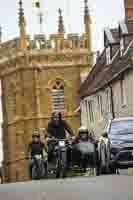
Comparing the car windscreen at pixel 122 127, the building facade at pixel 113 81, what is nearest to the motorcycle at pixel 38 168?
the car windscreen at pixel 122 127

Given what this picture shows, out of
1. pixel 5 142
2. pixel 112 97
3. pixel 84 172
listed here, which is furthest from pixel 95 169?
pixel 5 142

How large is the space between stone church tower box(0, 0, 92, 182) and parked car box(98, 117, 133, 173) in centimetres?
5010

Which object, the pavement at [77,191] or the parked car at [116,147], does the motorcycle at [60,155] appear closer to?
the parked car at [116,147]

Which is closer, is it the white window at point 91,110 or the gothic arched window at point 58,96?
the white window at point 91,110

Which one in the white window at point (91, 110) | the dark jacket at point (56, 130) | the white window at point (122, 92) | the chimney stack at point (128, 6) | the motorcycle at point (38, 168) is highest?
the chimney stack at point (128, 6)

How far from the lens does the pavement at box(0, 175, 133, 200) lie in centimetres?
1455

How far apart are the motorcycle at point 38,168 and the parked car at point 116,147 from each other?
169 cm

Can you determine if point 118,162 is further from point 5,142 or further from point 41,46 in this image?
point 5,142

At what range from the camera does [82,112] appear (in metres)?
66.8

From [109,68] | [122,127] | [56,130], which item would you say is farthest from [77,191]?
[109,68]

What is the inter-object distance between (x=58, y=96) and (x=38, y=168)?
5363 centimetres

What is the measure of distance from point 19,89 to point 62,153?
54674 mm

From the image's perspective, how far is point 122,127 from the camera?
999 inches

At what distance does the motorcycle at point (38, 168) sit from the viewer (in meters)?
23.7
